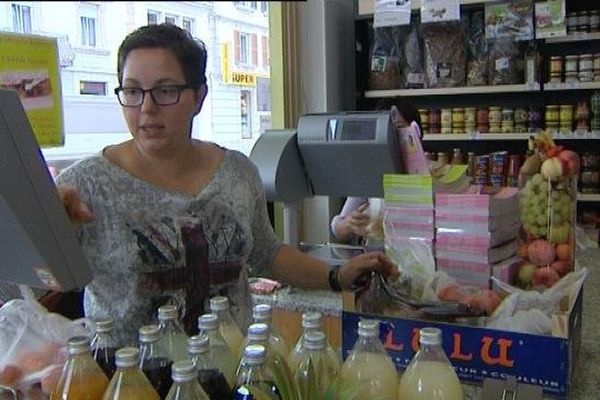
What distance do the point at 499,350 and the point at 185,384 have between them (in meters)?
0.56

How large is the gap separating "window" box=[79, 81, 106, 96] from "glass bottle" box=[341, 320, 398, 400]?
6.66 ft

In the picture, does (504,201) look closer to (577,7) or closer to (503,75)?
(503,75)

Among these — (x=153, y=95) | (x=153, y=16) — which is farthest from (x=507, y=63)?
(x=153, y=95)

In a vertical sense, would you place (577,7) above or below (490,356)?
above

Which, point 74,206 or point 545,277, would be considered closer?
point 74,206

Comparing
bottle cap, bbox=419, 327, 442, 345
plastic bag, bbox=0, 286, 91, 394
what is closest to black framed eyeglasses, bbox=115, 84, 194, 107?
plastic bag, bbox=0, 286, 91, 394

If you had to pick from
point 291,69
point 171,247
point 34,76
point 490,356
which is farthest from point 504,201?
point 291,69

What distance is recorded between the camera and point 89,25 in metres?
2.23

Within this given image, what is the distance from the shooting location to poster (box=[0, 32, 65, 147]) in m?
1.93

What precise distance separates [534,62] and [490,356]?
2.48 m

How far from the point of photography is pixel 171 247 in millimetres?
1326

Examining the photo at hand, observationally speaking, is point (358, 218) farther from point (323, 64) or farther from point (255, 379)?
point (255, 379)

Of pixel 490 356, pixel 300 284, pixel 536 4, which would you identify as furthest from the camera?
pixel 536 4

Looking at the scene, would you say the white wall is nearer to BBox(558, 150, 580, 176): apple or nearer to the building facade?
the building facade
